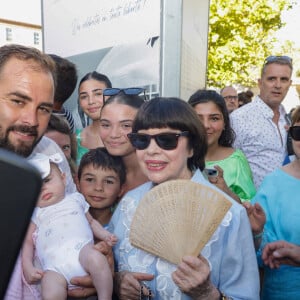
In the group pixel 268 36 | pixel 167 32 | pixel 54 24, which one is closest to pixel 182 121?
pixel 167 32

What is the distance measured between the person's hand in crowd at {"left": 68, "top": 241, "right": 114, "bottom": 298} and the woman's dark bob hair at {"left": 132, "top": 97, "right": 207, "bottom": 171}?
0.61 m

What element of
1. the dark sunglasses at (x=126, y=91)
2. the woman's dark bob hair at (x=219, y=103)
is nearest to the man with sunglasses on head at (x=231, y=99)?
the woman's dark bob hair at (x=219, y=103)

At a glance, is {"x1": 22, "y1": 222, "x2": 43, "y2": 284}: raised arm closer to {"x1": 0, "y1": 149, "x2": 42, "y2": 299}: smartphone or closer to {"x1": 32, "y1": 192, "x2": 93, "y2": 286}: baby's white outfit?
{"x1": 32, "y1": 192, "x2": 93, "y2": 286}: baby's white outfit

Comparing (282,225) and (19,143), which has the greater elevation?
(19,143)

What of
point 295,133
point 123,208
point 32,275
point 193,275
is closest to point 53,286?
point 32,275

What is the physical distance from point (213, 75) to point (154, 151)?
44.8ft

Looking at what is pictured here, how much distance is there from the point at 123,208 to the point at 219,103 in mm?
1511

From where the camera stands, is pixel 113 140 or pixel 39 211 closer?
pixel 39 211

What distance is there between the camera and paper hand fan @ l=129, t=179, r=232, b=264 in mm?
1718

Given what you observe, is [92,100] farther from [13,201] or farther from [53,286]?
[13,201]

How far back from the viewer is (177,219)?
1773 mm

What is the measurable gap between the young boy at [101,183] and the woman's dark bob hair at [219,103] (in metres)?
1.00

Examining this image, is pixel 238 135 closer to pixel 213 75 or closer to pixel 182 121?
pixel 182 121

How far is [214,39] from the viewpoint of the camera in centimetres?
1427
